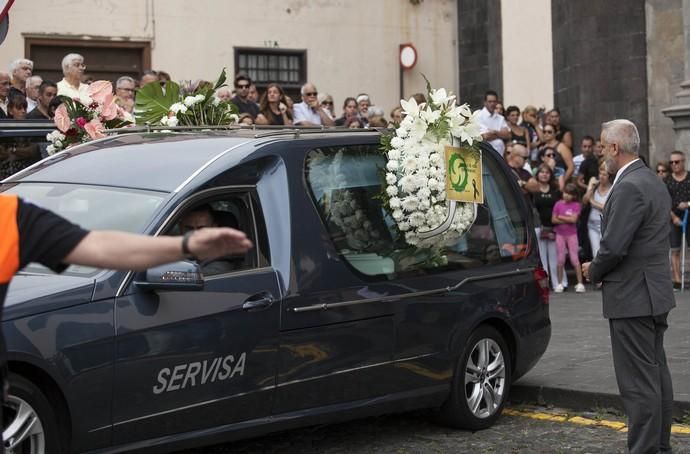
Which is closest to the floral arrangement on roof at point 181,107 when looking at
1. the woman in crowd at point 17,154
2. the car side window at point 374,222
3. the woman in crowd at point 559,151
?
the woman in crowd at point 17,154

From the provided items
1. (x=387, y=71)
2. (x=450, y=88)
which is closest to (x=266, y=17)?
(x=387, y=71)

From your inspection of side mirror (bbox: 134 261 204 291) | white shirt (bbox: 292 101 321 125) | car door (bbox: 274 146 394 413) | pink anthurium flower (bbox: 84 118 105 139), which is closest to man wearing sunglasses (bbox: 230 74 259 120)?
white shirt (bbox: 292 101 321 125)

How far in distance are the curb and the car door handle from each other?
2.89 m

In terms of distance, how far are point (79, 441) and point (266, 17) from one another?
19.2m

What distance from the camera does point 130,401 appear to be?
6.09m

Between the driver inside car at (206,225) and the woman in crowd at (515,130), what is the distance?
38.8 ft

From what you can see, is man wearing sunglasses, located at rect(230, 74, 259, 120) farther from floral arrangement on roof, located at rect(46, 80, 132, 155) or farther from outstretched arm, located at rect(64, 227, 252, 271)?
outstretched arm, located at rect(64, 227, 252, 271)

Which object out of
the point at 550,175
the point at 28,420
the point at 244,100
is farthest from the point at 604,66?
the point at 28,420

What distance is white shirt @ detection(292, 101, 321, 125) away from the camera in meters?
16.2

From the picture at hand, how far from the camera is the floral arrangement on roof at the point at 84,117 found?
Result: 8.79m

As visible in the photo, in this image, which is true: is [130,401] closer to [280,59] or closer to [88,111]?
[88,111]

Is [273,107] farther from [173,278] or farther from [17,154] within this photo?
[173,278]

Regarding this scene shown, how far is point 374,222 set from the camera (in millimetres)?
7664

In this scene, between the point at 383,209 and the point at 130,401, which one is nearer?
the point at 130,401
